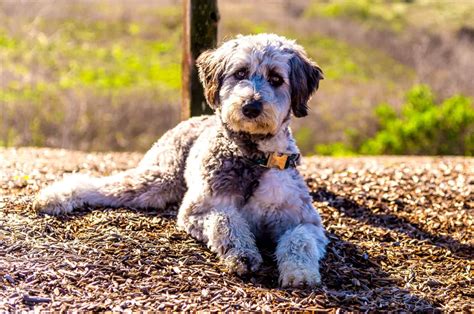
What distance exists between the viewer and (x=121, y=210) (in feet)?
21.4

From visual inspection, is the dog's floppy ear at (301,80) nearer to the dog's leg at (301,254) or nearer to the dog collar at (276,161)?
the dog collar at (276,161)

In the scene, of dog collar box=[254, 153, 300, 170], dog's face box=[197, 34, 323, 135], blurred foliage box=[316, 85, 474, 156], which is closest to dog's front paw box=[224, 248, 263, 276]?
dog collar box=[254, 153, 300, 170]

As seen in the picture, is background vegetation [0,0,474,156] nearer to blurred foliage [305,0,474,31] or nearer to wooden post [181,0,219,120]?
blurred foliage [305,0,474,31]

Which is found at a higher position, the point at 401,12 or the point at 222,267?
the point at 401,12

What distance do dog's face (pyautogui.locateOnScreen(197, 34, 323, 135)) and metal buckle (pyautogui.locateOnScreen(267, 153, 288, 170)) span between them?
0.27 meters

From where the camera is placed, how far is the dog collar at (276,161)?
5.69 metres

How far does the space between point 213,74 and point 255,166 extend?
85 centimetres

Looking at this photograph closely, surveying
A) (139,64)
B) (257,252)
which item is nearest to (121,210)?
(257,252)

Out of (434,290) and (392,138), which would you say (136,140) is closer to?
(392,138)

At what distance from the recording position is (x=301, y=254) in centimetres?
524

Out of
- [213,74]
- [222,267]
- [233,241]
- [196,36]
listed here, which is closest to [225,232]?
[233,241]

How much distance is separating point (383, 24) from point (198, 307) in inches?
1000

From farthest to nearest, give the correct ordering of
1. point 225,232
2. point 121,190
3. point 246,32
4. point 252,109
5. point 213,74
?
point 246,32, point 121,190, point 213,74, point 225,232, point 252,109

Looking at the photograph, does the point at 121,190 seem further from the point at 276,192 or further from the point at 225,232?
the point at 276,192
